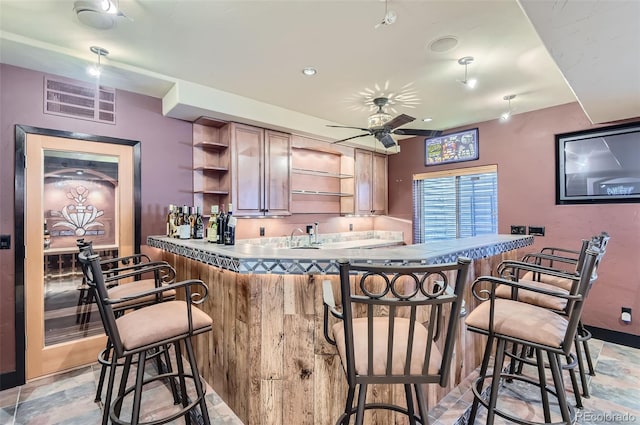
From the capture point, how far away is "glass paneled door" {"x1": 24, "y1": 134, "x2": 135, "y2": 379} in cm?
254

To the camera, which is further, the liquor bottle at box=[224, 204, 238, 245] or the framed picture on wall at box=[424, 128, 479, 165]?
the framed picture on wall at box=[424, 128, 479, 165]

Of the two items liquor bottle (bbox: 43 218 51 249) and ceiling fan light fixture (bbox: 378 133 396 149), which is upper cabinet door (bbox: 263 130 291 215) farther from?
liquor bottle (bbox: 43 218 51 249)

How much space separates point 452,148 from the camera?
4.61m

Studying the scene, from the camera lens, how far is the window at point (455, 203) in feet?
14.0

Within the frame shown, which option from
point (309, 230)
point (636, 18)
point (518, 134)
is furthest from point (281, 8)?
point (518, 134)

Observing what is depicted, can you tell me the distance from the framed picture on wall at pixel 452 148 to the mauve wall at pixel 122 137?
141 inches

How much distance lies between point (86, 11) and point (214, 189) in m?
2.03

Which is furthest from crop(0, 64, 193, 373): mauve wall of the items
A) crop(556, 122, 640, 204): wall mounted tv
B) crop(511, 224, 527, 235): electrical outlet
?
crop(556, 122, 640, 204): wall mounted tv

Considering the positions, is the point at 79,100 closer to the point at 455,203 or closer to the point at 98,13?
the point at 98,13

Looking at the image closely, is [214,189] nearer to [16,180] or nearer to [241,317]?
[16,180]

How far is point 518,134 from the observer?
12.8 feet

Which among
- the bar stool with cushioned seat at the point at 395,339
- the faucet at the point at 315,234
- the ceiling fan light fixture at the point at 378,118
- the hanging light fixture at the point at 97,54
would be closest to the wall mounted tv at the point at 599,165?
the ceiling fan light fixture at the point at 378,118

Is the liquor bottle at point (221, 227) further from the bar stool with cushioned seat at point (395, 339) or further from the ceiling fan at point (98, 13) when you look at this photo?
the ceiling fan at point (98, 13)

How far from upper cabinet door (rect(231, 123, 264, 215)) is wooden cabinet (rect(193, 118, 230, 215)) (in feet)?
0.35
